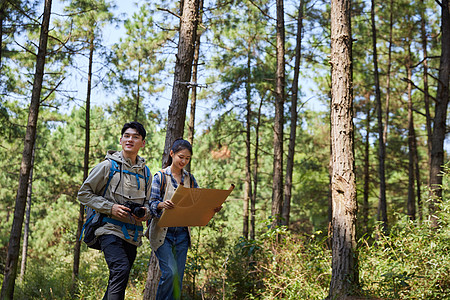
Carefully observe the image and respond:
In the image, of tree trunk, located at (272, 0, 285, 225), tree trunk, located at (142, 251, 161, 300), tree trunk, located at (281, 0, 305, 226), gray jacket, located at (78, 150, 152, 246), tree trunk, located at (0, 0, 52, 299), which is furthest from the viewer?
tree trunk, located at (281, 0, 305, 226)

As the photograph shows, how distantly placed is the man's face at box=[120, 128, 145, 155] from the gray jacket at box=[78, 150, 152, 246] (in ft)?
0.30

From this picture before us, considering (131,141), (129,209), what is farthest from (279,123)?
(129,209)

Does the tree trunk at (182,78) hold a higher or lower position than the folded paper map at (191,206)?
higher

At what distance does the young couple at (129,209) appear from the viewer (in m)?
3.59

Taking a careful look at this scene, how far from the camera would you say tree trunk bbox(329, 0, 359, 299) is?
519 cm

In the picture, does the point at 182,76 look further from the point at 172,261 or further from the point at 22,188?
the point at 22,188

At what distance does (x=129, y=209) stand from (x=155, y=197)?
0.48 metres

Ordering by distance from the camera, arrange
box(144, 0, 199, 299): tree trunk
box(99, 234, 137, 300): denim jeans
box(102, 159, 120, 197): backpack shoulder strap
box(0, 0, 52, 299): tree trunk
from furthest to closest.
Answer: box(0, 0, 52, 299): tree trunk < box(144, 0, 199, 299): tree trunk < box(102, 159, 120, 197): backpack shoulder strap < box(99, 234, 137, 300): denim jeans

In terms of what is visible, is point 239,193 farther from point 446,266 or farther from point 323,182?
point 446,266

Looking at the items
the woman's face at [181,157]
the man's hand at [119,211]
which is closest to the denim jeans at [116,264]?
the man's hand at [119,211]

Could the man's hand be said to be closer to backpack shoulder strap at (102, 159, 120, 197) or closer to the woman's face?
backpack shoulder strap at (102, 159, 120, 197)

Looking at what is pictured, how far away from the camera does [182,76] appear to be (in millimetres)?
5941

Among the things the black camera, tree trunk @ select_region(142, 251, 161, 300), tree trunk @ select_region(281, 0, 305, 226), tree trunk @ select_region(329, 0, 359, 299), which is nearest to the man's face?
the black camera

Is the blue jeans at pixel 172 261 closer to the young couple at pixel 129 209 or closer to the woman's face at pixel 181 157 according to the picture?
the young couple at pixel 129 209
